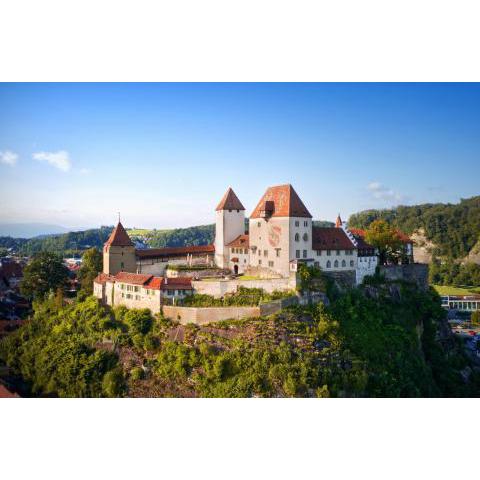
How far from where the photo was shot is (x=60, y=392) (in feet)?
51.4

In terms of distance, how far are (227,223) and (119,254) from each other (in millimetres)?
5616

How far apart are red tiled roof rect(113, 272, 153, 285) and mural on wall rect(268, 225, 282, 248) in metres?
5.42

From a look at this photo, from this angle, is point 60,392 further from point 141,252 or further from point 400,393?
point 400,393

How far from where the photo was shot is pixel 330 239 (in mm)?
19688

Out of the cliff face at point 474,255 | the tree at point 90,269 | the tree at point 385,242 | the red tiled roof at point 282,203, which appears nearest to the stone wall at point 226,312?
the red tiled roof at point 282,203

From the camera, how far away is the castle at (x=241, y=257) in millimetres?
17828

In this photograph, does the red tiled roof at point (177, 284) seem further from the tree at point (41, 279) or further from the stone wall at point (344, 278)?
the tree at point (41, 279)

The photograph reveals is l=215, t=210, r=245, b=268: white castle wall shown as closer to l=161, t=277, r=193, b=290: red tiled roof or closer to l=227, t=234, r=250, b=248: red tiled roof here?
l=227, t=234, r=250, b=248: red tiled roof

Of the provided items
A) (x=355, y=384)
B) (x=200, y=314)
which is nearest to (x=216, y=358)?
(x=200, y=314)

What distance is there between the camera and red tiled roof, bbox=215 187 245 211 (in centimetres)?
2253

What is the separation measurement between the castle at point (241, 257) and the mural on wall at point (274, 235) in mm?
44

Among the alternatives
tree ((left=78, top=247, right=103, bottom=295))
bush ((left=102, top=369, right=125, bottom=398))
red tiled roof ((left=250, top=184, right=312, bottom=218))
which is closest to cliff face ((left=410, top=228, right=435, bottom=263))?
red tiled roof ((left=250, top=184, right=312, bottom=218))

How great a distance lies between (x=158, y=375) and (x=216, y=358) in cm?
223

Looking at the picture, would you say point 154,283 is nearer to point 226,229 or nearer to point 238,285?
point 238,285
